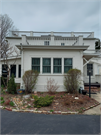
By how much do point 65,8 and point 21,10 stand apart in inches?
183

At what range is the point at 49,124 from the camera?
2.78 meters

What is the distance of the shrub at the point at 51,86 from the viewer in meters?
6.32

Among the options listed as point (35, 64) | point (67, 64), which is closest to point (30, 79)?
point (35, 64)

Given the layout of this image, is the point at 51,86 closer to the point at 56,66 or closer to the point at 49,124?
the point at 56,66

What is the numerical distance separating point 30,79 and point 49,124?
13.3 feet

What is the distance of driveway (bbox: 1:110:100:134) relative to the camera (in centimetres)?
245

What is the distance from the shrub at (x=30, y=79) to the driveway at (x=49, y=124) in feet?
9.85

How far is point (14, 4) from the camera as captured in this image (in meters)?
7.76

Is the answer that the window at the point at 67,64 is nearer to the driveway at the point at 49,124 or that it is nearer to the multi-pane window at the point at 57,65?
the multi-pane window at the point at 57,65

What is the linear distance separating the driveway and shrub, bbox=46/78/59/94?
9.65ft

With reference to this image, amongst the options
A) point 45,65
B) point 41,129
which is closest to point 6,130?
point 41,129

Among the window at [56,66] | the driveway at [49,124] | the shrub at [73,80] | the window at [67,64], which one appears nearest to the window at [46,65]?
the window at [56,66]

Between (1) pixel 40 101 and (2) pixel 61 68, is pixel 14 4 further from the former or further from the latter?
(1) pixel 40 101

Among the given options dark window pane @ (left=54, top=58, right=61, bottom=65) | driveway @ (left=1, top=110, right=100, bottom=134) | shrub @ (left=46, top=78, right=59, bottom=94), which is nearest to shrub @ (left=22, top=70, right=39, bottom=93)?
shrub @ (left=46, top=78, right=59, bottom=94)
